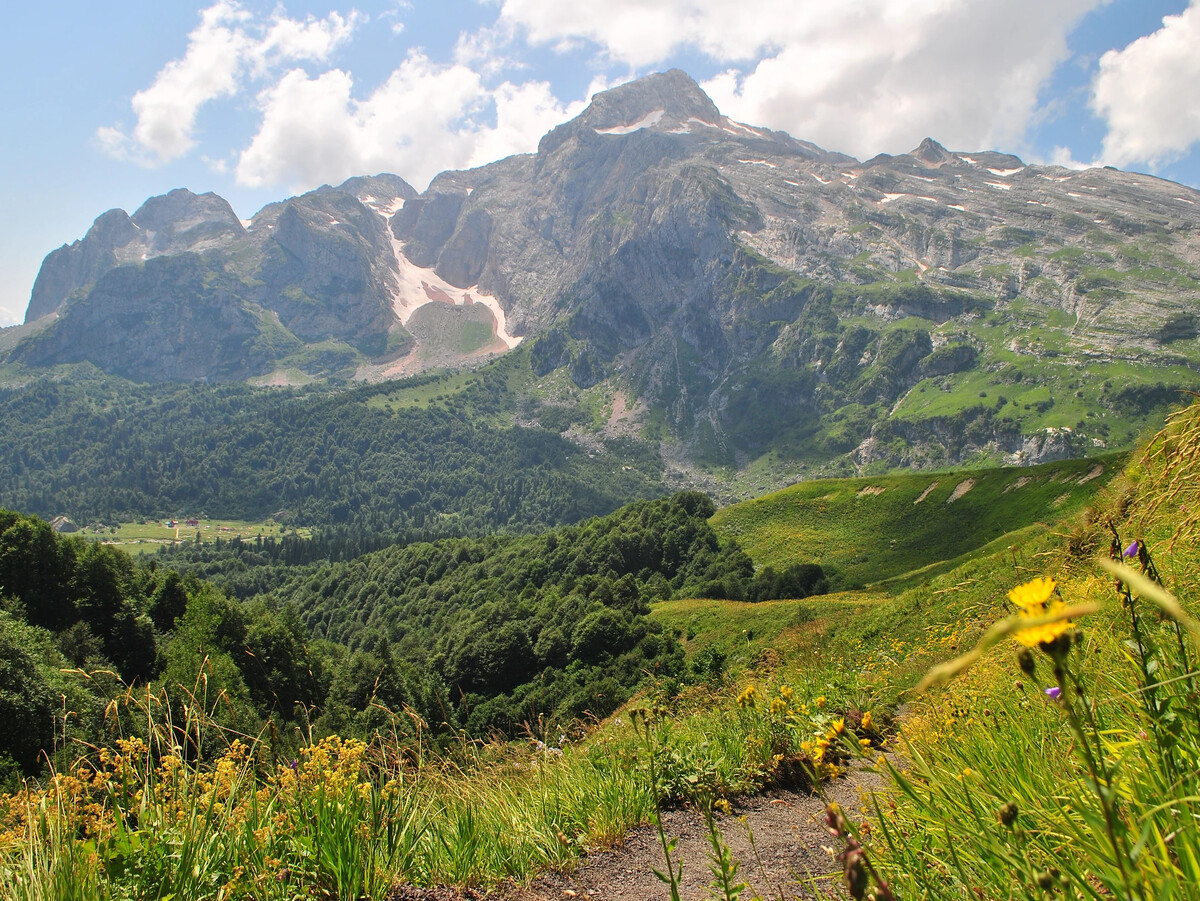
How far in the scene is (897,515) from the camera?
6316 centimetres

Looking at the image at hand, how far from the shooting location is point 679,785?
630cm

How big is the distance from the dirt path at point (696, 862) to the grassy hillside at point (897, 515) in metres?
42.8

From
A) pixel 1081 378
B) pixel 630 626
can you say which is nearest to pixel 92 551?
pixel 630 626

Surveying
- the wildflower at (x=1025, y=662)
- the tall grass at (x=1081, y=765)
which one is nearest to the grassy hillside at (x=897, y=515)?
the tall grass at (x=1081, y=765)

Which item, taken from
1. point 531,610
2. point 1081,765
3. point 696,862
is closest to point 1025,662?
point 1081,765

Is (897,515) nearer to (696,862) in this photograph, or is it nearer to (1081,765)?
(696,862)

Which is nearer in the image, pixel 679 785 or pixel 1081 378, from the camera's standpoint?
pixel 679 785

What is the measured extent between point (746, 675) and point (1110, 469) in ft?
149

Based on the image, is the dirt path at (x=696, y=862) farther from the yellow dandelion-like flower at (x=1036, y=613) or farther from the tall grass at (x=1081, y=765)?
the yellow dandelion-like flower at (x=1036, y=613)

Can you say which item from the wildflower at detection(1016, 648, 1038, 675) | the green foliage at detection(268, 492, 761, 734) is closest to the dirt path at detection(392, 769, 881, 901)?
the wildflower at detection(1016, 648, 1038, 675)

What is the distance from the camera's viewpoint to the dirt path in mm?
4305

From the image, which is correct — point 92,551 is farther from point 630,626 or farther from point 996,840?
point 996,840

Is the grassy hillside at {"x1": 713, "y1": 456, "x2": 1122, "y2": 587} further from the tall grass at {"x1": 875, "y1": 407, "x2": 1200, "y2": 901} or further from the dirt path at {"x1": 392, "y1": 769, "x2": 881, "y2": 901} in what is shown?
the tall grass at {"x1": 875, "y1": 407, "x2": 1200, "y2": 901}

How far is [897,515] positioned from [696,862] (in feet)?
212
